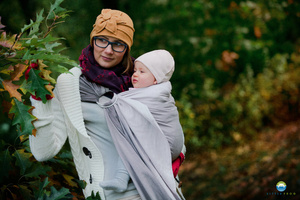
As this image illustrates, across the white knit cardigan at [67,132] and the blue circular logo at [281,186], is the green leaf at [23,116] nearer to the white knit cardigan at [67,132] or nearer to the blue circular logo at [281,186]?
the white knit cardigan at [67,132]

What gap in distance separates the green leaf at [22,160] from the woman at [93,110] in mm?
275

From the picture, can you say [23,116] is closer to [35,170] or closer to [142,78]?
[35,170]

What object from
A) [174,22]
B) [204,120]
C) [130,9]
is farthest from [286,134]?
[130,9]

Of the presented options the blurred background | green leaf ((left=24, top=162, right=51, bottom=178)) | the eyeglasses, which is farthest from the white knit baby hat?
the blurred background

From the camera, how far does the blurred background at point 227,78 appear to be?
249 inches

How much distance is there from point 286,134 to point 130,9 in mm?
3927

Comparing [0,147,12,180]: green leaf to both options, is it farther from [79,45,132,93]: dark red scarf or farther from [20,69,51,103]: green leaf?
[79,45,132,93]: dark red scarf

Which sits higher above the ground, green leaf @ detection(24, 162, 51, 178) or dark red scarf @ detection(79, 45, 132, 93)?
dark red scarf @ detection(79, 45, 132, 93)

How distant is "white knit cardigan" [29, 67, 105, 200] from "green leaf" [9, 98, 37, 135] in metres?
0.07

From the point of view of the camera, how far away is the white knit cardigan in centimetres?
192

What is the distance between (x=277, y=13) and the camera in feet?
24.3

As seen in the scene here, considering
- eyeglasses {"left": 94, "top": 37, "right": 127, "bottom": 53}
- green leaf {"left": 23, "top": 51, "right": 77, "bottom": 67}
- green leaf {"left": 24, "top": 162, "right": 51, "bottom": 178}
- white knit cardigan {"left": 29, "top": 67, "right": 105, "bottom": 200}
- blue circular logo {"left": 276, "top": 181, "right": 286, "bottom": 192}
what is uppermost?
green leaf {"left": 23, "top": 51, "right": 77, "bottom": 67}

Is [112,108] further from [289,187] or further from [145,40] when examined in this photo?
[145,40]

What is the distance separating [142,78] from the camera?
223 centimetres
